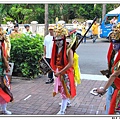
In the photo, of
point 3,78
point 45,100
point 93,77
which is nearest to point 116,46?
point 3,78

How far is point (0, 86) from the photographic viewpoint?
448cm

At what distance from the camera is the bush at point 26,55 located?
725 centimetres

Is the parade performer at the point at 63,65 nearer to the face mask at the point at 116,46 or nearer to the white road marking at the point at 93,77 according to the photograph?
the face mask at the point at 116,46

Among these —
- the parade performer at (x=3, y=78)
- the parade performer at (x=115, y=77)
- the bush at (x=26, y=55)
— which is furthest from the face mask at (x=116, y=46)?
the bush at (x=26, y=55)

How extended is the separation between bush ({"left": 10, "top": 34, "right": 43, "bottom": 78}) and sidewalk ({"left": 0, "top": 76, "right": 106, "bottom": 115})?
45 cm

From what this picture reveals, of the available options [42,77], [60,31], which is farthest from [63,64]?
[42,77]

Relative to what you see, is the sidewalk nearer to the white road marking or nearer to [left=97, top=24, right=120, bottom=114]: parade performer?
the white road marking

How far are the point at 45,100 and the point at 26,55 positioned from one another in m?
2.17

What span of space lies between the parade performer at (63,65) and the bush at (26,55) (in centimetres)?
269

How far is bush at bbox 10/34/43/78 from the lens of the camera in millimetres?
7250

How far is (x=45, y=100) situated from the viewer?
548 centimetres

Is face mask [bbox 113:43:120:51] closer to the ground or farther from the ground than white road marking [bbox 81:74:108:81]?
farther from the ground

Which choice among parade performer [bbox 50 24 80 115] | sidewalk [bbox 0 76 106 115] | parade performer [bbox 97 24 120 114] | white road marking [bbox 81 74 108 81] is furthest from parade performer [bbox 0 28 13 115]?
white road marking [bbox 81 74 108 81]

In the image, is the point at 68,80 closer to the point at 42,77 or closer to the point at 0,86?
the point at 0,86
